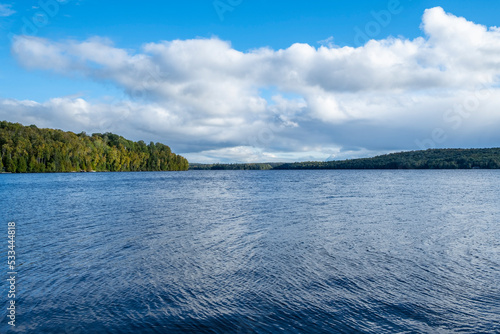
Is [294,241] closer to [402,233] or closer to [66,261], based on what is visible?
[402,233]

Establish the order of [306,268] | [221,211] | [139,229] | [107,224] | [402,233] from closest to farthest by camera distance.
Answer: [306,268], [402,233], [139,229], [107,224], [221,211]

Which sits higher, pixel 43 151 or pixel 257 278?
pixel 43 151

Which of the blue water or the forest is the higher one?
the forest

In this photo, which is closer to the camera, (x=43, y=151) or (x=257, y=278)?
(x=257, y=278)

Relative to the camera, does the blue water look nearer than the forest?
Yes

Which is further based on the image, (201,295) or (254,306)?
(201,295)

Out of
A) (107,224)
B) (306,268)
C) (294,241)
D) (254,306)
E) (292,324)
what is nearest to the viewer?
(292,324)

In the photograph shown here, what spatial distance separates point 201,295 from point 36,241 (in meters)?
14.3

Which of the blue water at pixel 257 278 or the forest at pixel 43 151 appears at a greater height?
the forest at pixel 43 151

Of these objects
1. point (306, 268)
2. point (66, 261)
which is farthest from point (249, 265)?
point (66, 261)

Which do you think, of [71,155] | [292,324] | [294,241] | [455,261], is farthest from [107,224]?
[71,155]

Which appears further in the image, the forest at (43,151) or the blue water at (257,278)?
the forest at (43,151)

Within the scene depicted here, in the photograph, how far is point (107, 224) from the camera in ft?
89.4

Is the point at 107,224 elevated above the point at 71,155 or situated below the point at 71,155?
below
